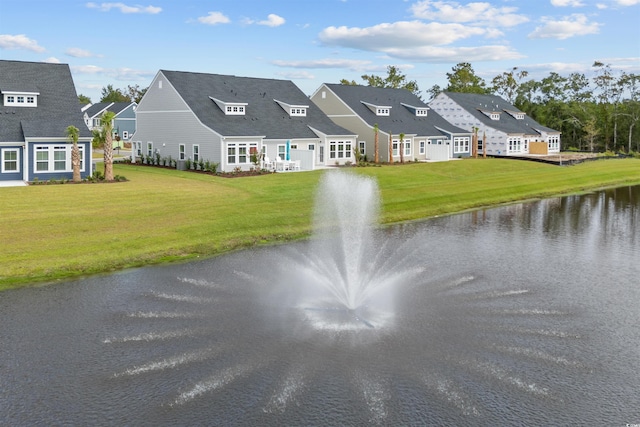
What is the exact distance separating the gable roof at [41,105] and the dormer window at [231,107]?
1195 centimetres

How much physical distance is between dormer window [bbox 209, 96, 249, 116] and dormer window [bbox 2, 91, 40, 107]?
14.9 metres

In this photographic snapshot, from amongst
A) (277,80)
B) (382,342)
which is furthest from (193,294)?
(277,80)

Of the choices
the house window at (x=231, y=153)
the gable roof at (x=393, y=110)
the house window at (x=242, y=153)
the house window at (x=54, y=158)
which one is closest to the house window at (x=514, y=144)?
the gable roof at (x=393, y=110)

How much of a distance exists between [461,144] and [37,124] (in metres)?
47.2

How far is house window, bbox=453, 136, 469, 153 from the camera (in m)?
70.9

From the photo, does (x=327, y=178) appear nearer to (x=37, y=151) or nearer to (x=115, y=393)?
(x=37, y=151)

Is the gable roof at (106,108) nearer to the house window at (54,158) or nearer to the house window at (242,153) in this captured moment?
the house window at (242,153)

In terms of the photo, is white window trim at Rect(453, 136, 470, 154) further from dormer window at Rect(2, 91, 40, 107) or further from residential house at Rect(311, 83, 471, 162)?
dormer window at Rect(2, 91, 40, 107)

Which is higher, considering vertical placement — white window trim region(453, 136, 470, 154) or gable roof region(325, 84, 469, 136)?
gable roof region(325, 84, 469, 136)

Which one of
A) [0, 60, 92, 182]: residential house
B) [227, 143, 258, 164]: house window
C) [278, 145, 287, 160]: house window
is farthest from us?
[278, 145, 287, 160]: house window

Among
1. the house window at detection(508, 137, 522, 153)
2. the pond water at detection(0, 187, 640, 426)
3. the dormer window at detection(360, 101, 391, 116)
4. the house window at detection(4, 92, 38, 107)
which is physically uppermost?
the dormer window at detection(360, 101, 391, 116)

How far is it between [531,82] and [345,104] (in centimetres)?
7004

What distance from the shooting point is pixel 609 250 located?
23234mm

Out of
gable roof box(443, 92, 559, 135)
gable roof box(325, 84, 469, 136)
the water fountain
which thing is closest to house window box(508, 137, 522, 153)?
gable roof box(443, 92, 559, 135)
